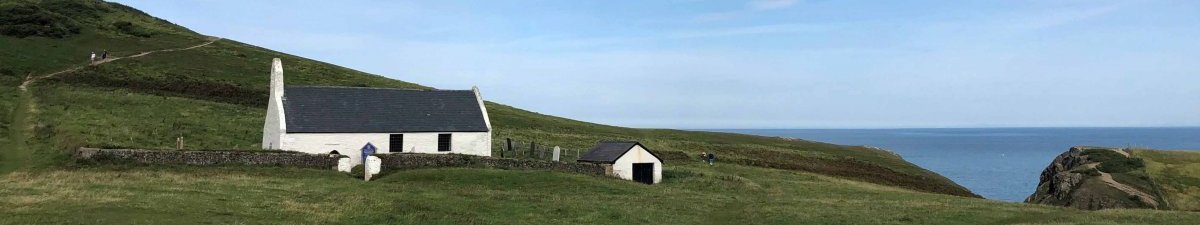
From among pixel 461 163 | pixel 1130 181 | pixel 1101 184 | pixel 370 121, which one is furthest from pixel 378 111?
pixel 1130 181

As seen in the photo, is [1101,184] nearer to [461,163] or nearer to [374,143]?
[461,163]

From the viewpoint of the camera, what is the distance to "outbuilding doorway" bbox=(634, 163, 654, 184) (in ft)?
157

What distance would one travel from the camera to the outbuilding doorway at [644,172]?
48.0 m

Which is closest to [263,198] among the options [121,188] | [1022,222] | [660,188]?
[121,188]

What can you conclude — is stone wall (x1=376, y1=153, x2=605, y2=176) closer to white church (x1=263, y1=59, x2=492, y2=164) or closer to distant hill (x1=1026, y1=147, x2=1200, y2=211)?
white church (x1=263, y1=59, x2=492, y2=164)

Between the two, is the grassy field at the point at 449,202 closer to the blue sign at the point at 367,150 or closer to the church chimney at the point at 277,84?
the blue sign at the point at 367,150

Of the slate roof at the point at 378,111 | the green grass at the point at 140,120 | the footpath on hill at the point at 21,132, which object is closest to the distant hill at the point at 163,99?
the green grass at the point at 140,120

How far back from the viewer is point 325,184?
3694 cm

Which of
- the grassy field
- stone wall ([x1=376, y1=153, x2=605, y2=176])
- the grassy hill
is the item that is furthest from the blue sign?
the grassy field

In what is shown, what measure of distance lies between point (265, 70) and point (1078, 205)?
93637mm

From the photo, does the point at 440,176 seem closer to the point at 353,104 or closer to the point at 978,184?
the point at 353,104

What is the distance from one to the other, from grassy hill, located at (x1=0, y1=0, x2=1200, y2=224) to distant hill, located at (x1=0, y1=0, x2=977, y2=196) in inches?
14.8

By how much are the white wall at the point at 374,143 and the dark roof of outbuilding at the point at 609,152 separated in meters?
7.37

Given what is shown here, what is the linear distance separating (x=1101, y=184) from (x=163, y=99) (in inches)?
2837
